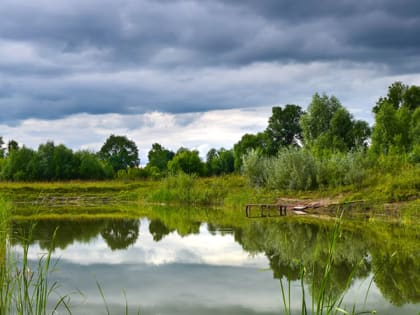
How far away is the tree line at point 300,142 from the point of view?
38188 mm

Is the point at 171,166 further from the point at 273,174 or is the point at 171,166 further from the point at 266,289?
the point at 266,289

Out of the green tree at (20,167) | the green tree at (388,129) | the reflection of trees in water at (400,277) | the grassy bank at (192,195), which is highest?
the green tree at (388,129)

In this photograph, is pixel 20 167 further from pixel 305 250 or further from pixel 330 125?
pixel 305 250

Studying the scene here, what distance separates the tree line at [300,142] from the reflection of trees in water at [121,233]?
11.0 meters

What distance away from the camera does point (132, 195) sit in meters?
39.2

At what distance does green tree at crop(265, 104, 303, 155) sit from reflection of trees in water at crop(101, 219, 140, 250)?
4098 centimetres

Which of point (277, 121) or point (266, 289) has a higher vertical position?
point (277, 121)

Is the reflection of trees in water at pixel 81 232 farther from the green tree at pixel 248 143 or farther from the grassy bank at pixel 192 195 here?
the green tree at pixel 248 143

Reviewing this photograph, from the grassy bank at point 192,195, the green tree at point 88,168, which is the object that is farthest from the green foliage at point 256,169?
the green tree at point 88,168

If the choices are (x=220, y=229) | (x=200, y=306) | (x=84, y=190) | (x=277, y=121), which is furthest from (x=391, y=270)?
(x=277, y=121)

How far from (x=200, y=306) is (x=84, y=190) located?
35864 mm

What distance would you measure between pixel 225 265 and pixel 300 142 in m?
51.6

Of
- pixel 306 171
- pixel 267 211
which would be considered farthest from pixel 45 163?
pixel 267 211

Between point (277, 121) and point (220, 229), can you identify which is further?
point (277, 121)
